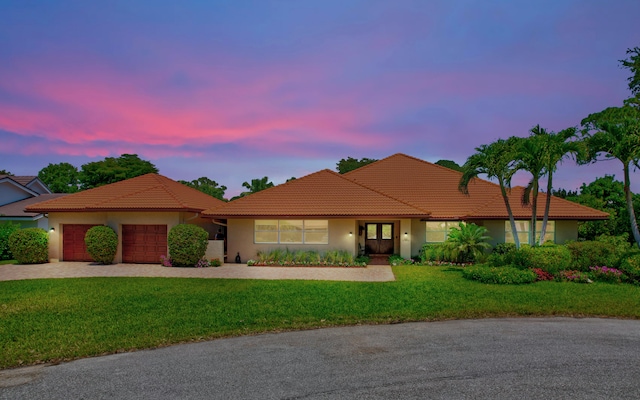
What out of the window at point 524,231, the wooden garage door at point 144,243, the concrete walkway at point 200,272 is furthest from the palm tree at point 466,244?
the wooden garage door at point 144,243

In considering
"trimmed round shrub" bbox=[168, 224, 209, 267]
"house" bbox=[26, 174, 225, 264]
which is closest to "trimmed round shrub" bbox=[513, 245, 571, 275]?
"house" bbox=[26, 174, 225, 264]

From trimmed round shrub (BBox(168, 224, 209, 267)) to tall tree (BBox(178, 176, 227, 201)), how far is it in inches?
967

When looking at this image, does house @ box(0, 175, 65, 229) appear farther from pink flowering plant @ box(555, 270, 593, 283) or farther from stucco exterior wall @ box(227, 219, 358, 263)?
pink flowering plant @ box(555, 270, 593, 283)

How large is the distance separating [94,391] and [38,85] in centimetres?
1496

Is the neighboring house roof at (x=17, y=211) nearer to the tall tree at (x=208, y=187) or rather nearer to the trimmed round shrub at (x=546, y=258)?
the tall tree at (x=208, y=187)

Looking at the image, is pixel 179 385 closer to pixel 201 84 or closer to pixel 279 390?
pixel 279 390

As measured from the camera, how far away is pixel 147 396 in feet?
16.3

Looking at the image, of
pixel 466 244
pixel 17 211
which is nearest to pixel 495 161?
pixel 466 244

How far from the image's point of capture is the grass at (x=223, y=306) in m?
7.51

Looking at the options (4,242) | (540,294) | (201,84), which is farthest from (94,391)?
(4,242)

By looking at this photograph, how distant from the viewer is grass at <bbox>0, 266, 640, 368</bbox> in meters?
7.51

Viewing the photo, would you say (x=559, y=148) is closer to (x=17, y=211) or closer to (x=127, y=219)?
(x=127, y=219)

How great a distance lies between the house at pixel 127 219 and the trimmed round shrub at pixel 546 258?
1351 cm

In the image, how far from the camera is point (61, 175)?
2106 inches
